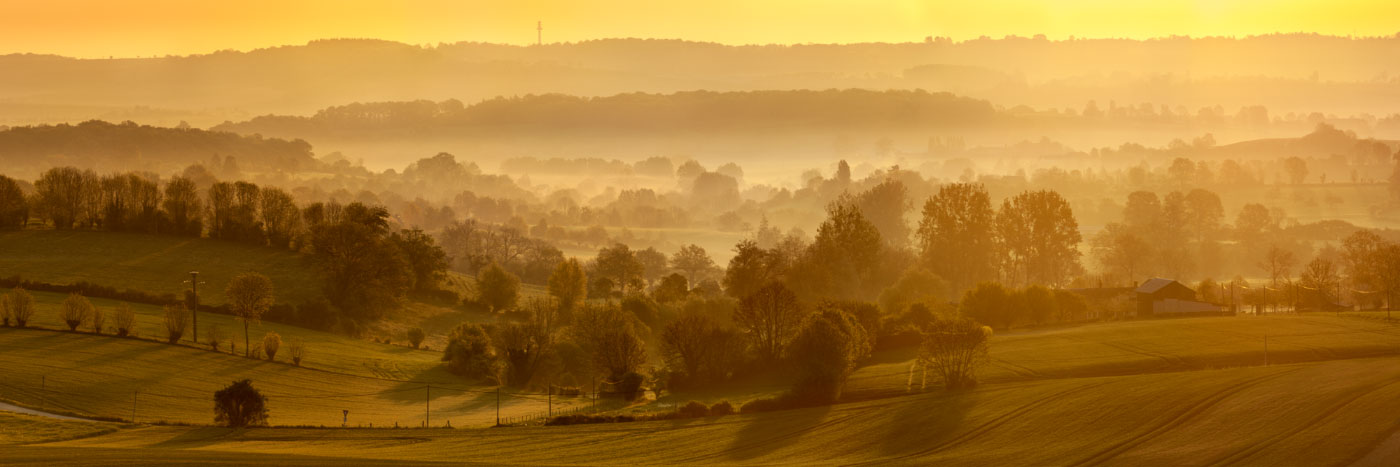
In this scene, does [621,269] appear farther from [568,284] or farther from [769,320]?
[769,320]

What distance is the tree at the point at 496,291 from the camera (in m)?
103

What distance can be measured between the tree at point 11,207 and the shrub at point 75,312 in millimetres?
35074

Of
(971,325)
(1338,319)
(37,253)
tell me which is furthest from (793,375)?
(37,253)

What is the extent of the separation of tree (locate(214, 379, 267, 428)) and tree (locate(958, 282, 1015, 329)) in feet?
174

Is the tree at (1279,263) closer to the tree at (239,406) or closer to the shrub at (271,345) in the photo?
the shrub at (271,345)

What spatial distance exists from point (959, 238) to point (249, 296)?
233ft

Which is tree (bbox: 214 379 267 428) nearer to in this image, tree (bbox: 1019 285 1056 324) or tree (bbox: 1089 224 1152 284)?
tree (bbox: 1019 285 1056 324)

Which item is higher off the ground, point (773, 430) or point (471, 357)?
point (471, 357)

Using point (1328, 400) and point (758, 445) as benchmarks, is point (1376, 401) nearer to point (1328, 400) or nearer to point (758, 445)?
point (1328, 400)

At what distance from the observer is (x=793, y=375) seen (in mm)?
65875

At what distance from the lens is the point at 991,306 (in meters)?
89.0

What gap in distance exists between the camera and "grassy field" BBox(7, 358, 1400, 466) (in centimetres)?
4394

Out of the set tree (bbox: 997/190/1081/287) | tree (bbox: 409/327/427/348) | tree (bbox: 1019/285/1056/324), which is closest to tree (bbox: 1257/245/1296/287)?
tree (bbox: 997/190/1081/287)

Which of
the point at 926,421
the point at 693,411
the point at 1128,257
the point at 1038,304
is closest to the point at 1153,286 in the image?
the point at 1038,304
